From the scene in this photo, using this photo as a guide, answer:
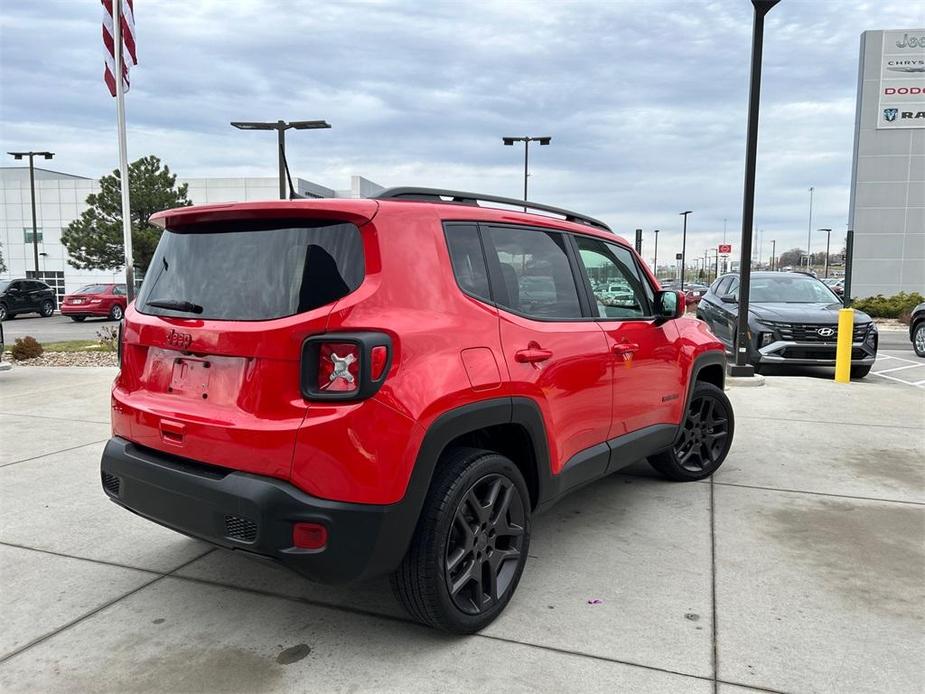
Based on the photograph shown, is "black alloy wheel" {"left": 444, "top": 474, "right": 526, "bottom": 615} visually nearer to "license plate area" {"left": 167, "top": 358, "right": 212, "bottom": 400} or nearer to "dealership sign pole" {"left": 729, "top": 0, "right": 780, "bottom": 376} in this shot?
"license plate area" {"left": 167, "top": 358, "right": 212, "bottom": 400}

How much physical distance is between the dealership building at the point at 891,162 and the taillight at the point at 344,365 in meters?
30.5

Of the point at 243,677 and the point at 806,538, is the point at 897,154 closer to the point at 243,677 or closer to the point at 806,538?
the point at 806,538

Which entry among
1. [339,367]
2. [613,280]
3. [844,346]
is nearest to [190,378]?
[339,367]

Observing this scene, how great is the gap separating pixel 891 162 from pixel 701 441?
28.0 m

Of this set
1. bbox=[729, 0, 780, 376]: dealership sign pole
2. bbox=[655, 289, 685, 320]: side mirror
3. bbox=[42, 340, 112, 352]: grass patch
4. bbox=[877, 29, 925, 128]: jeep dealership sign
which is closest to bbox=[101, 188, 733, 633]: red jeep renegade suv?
bbox=[655, 289, 685, 320]: side mirror

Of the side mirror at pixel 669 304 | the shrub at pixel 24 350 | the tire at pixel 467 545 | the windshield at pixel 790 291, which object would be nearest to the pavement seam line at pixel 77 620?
the tire at pixel 467 545

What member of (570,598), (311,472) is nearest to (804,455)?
(570,598)

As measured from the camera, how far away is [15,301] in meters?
26.2

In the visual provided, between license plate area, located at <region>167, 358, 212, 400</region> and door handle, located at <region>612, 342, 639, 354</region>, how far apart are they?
2123 millimetres

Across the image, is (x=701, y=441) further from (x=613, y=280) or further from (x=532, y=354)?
(x=532, y=354)

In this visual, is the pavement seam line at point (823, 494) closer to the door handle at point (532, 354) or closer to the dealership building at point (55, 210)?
the door handle at point (532, 354)

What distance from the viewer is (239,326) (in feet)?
8.42

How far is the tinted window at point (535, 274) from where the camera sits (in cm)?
314

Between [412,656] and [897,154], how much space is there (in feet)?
103
